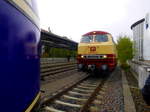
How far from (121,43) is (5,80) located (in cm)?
2675

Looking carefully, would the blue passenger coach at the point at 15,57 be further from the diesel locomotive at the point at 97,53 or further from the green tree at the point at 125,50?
the green tree at the point at 125,50

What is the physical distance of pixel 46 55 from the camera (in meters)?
17.5

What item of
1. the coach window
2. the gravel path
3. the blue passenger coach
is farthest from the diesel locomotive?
the blue passenger coach

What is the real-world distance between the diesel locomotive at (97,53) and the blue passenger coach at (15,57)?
9300 mm

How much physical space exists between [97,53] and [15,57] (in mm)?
9947

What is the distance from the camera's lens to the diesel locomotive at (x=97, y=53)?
37.7ft

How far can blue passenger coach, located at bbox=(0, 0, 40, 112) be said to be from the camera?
5.28ft

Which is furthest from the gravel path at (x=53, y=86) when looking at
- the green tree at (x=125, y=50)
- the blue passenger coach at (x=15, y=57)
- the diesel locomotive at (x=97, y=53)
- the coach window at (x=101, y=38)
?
the green tree at (x=125, y=50)

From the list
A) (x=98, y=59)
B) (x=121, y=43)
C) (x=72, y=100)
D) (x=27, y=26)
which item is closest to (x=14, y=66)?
(x=27, y=26)

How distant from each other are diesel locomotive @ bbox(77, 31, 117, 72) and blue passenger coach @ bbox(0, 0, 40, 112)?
9.30 metres

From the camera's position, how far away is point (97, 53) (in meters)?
11.7

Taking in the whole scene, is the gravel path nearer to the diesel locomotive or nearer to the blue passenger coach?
the diesel locomotive

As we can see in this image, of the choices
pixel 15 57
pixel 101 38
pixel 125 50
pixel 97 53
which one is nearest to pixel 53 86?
pixel 97 53

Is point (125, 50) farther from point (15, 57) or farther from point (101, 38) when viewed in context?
point (15, 57)
